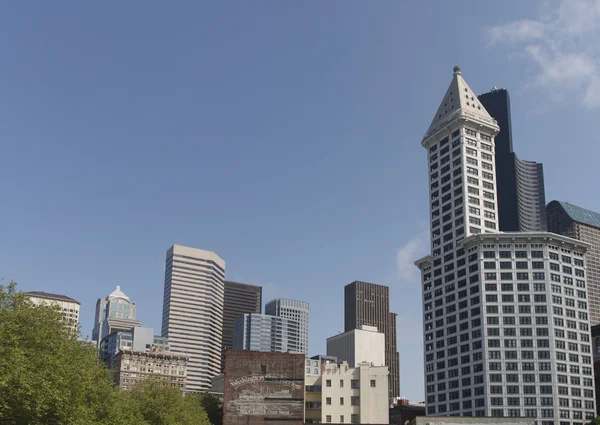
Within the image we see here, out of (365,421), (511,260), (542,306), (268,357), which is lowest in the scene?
(365,421)

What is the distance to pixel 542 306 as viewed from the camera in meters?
180

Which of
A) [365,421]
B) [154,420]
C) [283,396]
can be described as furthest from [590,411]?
[154,420]

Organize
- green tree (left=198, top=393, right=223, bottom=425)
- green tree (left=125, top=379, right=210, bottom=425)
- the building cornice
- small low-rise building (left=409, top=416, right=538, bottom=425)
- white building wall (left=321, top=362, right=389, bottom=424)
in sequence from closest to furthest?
small low-rise building (left=409, top=416, right=538, bottom=425)
green tree (left=125, top=379, right=210, bottom=425)
white building wall (left=321, top=362, right=389, bottom=424)
green tree (left=198, top=393, right=223, bottom=425)
the building cornice

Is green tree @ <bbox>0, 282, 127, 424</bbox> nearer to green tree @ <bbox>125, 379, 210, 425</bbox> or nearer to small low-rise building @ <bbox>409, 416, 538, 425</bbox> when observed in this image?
green tree @ <bbox>125, 379, 210, 425</bbox>

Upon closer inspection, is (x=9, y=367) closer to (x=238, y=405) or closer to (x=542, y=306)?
(x=238, y=405)

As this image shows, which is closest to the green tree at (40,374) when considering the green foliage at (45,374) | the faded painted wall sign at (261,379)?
the green foliage at (45,374)

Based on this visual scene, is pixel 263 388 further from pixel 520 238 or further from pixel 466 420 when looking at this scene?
pixel 520 238

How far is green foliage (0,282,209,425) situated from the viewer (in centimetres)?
5209

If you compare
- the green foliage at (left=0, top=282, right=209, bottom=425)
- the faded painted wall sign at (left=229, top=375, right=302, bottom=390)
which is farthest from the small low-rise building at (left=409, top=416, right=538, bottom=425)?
the green foliage at (left=0, top=282, right=209, bottom=425)

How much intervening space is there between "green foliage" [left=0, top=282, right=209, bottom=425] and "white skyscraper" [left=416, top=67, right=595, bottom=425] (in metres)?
112

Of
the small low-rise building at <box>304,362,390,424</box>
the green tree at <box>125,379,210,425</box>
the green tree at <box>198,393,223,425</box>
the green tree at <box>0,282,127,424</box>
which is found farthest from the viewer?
the green tree at <box>198,393,223,425</box>

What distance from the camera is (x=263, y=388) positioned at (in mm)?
126312

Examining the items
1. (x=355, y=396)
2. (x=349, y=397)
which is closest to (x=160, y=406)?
(x=349, y=397)

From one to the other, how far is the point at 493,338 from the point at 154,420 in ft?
330
